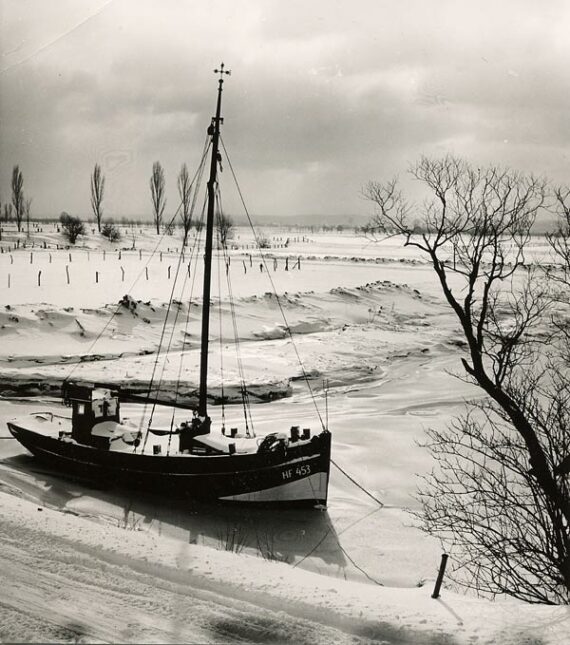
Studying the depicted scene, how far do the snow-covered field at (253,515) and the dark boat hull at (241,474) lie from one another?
35 cm

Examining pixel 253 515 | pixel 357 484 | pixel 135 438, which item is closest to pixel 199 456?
pixel 253 515

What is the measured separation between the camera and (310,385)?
70.5ft

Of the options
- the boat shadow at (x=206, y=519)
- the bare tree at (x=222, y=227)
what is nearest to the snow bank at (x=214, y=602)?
the boat shadow at (x=206, y=519)

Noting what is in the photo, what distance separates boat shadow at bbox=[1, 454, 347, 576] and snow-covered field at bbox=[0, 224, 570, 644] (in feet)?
0.15

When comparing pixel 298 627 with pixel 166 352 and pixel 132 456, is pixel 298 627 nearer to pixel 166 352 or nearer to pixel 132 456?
pixel 132 456

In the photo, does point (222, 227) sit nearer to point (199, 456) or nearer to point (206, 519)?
point (199, 456)

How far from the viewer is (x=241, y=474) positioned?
1220 centimetres

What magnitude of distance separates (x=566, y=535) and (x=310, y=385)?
14352mm

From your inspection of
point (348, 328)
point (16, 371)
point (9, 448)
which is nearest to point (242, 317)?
point (348, 328)

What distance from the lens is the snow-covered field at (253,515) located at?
5688 mm

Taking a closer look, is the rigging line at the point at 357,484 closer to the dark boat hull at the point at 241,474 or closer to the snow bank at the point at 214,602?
the dark boat hull at the point at 241,474

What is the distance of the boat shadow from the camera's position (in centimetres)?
1055

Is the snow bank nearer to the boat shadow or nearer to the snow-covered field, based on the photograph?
the snow-covered field

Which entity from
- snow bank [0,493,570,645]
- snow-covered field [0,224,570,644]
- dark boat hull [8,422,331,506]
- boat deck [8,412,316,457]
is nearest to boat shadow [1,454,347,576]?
snow-covered field [0,224,570,644]
